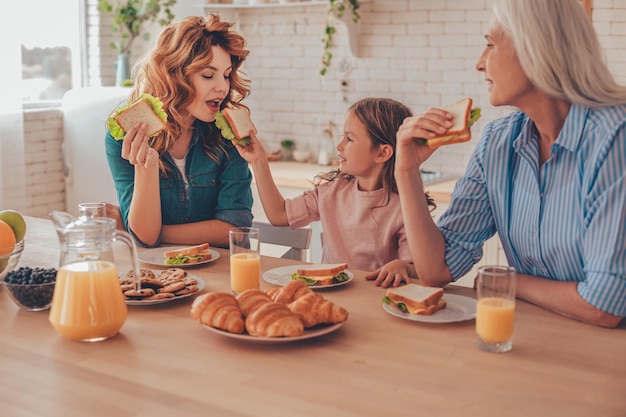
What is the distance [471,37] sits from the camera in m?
4.28

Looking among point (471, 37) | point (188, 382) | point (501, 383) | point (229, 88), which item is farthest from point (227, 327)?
point (471, 37)

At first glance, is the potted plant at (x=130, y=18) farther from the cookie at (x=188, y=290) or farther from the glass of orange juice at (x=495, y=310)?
the glass of orange juice at (x=495, y=310)

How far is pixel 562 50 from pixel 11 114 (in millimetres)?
3475

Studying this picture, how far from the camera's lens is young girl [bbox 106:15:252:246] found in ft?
8.96

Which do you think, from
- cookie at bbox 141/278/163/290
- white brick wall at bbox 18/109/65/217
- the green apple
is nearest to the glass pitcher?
cookie at bbox 141/278/163/290

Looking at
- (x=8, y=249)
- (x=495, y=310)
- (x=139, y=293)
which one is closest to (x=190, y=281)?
(x=139, y=293)

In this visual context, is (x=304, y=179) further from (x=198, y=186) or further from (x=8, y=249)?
(x=8, y=249)

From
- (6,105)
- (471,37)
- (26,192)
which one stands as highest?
(471,37)

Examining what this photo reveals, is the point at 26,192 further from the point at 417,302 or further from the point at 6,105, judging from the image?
the point at 417,302

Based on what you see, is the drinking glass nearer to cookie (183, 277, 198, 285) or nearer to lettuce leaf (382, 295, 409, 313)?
cookie (183, 277, 198, 285)

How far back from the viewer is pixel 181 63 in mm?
2730

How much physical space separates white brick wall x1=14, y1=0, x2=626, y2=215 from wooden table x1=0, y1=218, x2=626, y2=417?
2.67 m

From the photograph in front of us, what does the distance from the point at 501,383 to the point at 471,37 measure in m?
3.16

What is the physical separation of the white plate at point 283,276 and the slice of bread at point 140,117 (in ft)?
1.81
